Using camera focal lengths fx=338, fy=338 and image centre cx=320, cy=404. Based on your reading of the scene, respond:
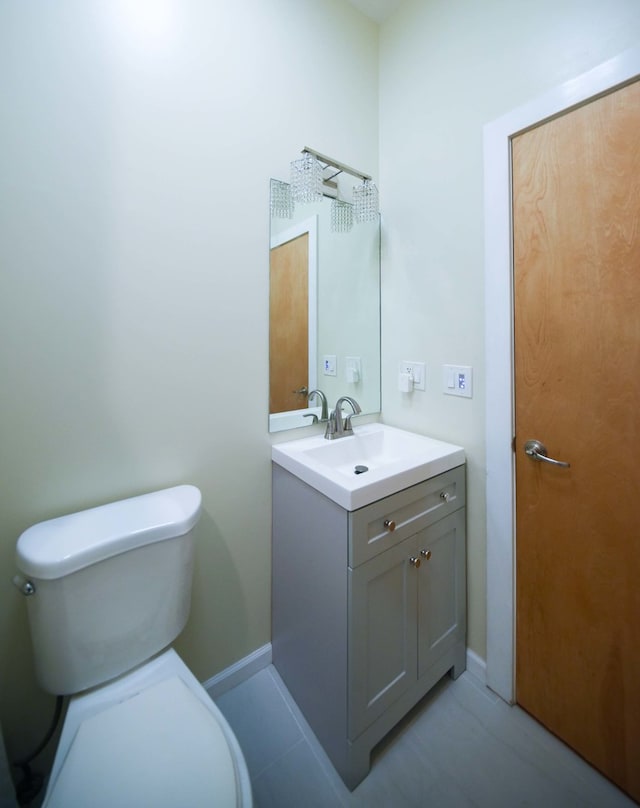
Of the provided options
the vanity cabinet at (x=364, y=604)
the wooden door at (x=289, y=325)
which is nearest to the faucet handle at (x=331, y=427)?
the wooden door at (x=289, y=325)

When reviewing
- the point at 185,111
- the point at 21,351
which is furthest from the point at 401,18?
the point at 21,351

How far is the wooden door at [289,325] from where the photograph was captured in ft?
4.45

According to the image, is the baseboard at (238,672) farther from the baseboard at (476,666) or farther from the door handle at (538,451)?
the door handle at (538,451)

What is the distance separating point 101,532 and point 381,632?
88 cm

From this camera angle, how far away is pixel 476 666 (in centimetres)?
136

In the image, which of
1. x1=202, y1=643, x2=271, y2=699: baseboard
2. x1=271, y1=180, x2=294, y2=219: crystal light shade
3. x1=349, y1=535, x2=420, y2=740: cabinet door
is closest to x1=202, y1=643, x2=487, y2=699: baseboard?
x1=202, y1=643, x2=271, y2=699: baseboard

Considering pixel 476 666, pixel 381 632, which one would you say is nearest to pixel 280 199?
pixel 381 632

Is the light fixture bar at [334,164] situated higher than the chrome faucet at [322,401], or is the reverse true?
the light fixture bar at [334,164]

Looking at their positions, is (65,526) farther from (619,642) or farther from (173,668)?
→ (619,642)

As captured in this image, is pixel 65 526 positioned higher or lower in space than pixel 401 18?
lower

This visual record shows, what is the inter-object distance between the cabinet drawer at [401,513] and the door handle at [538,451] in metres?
0.25

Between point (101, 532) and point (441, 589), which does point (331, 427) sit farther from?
point (101, 532)

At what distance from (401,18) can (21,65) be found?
156 centimetres

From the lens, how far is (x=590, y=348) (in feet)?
3.28
